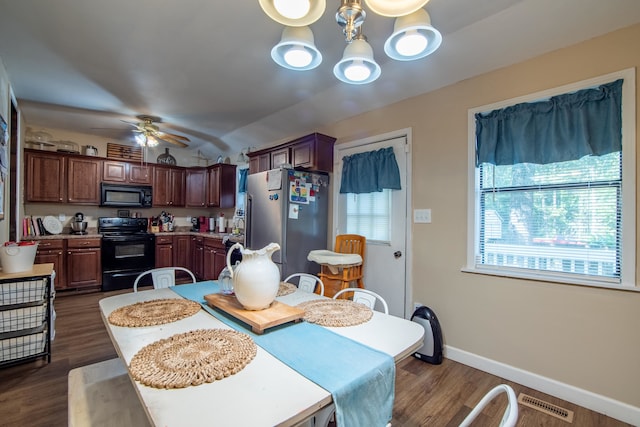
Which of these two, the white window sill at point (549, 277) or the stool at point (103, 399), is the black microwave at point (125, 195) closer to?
the stool at point (103, 399)

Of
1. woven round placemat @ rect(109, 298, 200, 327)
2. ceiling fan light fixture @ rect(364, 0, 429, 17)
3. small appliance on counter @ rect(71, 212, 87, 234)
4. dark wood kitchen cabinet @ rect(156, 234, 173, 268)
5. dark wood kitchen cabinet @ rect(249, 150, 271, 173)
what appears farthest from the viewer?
dark wood kitchen cabinet @ rect(156, 234, 173, 268)

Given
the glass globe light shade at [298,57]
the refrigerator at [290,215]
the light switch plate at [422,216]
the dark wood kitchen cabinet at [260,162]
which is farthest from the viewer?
the dark wood kitchen cabinet at [260,162]

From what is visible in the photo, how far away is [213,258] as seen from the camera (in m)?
4.80

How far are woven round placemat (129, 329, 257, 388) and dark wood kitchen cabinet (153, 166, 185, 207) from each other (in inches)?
195

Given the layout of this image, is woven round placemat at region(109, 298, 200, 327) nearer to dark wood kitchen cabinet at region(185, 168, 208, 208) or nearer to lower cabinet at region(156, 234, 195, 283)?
lower cabinet at region(156, 234, 195, 283)

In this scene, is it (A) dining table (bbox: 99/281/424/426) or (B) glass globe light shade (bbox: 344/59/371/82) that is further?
(B) glass globe light shade (bbox: 344/59/371/82)

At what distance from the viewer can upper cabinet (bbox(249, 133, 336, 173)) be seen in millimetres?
3428

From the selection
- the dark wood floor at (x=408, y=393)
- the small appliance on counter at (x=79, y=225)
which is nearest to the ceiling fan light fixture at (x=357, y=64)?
the dark wood floor at (x=408, y=393)

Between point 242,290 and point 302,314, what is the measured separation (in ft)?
1.01

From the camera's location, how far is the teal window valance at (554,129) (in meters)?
1.82

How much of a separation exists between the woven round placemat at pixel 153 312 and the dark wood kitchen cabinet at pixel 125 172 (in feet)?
14.2

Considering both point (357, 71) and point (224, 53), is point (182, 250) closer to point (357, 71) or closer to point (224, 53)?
point (224, 53)

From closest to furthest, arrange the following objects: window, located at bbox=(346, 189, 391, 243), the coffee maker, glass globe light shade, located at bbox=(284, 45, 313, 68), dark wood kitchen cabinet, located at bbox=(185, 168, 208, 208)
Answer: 1. glass globe light shade, located at bbox=(284, 45, 313, 68)
2. window, located at bbox=(346, 189, 391, 243)
3. dark wood kitchen cabinet, located at bbox=(185, 168, 208, 208)
4. the coffee maker

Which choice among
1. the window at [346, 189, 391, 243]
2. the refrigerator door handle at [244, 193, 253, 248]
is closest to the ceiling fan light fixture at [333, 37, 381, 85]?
the window at [346, 189, 391, 243]
